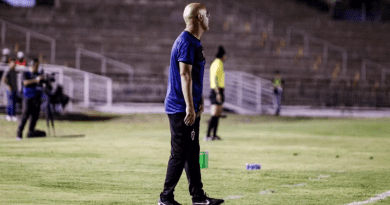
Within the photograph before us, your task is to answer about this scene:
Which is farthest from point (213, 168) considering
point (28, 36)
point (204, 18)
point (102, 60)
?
point (28, 36)

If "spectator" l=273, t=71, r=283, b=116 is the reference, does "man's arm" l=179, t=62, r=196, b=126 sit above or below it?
above

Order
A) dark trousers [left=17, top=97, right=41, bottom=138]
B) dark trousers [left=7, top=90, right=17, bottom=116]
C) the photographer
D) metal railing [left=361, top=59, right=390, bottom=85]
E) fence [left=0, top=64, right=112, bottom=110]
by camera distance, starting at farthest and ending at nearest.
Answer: metal railing [left=361, top=59, right=390, bottom=85]
fence [left=0, top=64, right=112, bottom=110]
dark trousers [left=7, top=90, right=17, bottom=116]
dark trousers [left=17, top=97, right=41, bottom=138]
the photographer

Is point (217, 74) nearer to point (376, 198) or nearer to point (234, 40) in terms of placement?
point (376, 198)

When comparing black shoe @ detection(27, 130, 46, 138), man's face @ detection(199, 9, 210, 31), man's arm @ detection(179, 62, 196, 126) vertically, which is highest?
man's face @ detection(199, 9, 210, 31)

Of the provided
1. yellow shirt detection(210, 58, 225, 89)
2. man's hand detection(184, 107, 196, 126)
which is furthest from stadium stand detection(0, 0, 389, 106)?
man's hand detection(184, 107, 196, 126)

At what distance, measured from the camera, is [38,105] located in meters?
14.0

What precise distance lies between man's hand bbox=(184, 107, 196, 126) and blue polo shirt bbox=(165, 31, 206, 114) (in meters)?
0.11

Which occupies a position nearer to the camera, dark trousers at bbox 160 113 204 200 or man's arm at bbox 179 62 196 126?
man's arm at bbox 179 62 196 126

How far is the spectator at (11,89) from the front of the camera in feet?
62.7

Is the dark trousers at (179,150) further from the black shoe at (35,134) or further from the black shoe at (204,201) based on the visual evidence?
the black shoe at (35,134)

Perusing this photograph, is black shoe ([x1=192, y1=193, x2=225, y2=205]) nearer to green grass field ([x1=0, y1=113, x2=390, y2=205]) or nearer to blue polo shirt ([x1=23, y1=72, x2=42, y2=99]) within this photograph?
green grass field ([x1=0, y1=113, x2=390, y2=205])

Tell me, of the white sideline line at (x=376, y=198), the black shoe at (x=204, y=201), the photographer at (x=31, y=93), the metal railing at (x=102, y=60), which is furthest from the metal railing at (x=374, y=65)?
the black shoe at (x=204, y=201)

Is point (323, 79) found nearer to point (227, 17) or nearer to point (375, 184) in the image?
point (227, 17)

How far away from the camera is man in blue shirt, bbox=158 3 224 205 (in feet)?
19.3
